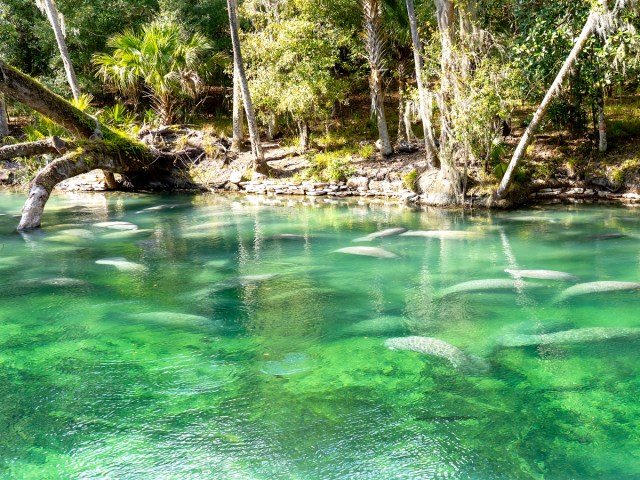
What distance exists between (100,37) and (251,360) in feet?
75.7

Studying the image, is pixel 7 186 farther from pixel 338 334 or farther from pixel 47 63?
pixel 338 334

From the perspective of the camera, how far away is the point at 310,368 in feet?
18.1

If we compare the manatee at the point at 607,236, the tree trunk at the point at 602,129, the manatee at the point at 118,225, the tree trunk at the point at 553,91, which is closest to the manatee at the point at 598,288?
the manatee at the point at 607,236

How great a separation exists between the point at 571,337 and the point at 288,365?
2900mm

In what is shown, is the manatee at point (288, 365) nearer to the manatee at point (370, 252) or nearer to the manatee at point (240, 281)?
the manatee at point (240, 281)

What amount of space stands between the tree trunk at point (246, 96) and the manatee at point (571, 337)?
13.5 m

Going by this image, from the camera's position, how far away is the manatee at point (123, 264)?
9.37 meters

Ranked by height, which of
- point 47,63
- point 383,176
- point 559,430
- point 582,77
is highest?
point 47,63

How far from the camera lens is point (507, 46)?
14.7 meters

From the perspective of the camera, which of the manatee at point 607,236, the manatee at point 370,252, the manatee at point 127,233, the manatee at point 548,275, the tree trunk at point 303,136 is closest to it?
the manatee at point 548,275

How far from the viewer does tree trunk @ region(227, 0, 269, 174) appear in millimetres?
17234

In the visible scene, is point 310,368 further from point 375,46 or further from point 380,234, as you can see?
point 375,46

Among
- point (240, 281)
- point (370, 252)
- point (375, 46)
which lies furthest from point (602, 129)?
point (240, 281)

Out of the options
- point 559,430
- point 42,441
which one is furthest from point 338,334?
point 42,441
